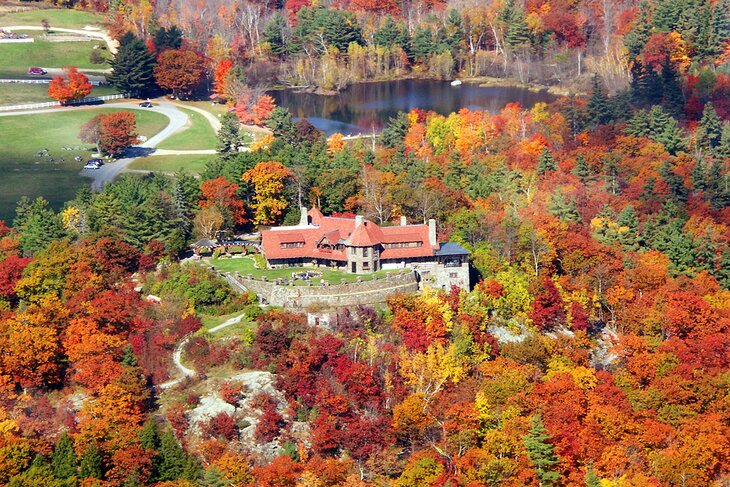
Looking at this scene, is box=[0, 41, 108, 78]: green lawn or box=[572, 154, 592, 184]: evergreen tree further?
box=[0, 41, 108, 78]: green lawn

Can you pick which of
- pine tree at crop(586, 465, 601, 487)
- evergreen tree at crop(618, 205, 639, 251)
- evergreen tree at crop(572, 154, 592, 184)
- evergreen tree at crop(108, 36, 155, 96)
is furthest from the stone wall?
evergreen tree at crop(108, 36, 155, 96)

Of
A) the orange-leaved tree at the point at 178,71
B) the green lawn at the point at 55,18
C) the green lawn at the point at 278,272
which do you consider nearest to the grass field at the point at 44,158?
the orange-leaved tree at the point at 178,71

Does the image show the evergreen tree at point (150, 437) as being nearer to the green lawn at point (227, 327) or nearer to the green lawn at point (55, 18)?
the green lawn at point (227, 327)

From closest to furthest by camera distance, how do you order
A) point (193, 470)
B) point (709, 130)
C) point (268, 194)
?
point (193, 470), point (268, 194), point (709, 130)

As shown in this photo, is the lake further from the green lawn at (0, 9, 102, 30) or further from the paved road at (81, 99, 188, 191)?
the green lawn at (0, 9, 102, 30)

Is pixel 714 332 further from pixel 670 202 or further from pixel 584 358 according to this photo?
pixel 670 202

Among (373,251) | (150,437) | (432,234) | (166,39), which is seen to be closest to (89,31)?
(166,39)

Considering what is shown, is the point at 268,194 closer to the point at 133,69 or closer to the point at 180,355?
the point at 180,355
